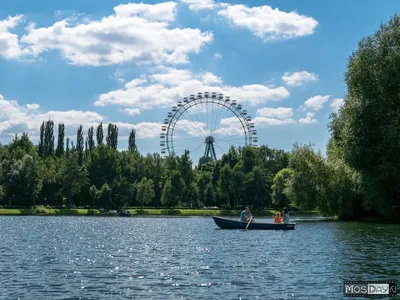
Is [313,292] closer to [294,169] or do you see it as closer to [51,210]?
[294,169]

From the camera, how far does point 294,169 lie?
236 ft

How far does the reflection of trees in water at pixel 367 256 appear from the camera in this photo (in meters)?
23.4

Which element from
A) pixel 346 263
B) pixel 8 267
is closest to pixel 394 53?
pixel 346 263

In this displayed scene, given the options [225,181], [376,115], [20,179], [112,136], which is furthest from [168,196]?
[376,115]

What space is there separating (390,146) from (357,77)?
25.4 feet

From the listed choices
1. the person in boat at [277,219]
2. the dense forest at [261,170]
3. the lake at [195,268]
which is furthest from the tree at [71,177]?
the lake at [195,268]

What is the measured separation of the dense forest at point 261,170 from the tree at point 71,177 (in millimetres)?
248

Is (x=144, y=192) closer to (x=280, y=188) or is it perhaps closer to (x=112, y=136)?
(x=280, y=188)

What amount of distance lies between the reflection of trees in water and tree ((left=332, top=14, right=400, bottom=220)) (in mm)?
12589

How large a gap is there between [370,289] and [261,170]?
123m

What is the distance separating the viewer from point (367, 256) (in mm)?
29453

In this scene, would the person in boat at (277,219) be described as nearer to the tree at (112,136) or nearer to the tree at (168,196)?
the tree at (168,196)

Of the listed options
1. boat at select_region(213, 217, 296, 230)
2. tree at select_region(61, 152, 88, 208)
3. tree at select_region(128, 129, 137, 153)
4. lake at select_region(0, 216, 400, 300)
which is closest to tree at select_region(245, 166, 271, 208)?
tree at select_region(61, 152, 88, 208)

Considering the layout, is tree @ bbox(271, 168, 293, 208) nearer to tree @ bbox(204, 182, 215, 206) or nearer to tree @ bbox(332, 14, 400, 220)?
tree @ bbox(204, 182, 215, 206)
